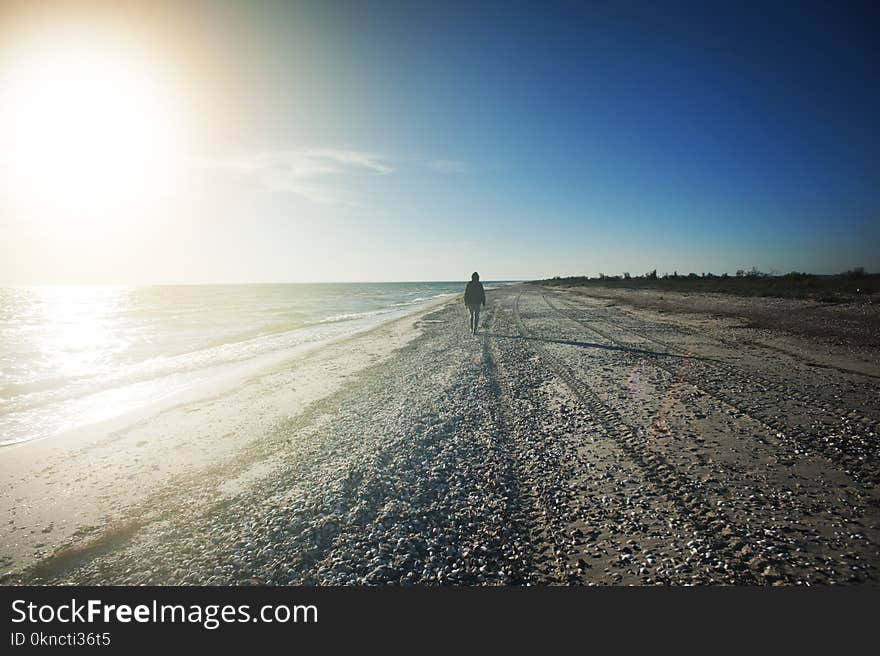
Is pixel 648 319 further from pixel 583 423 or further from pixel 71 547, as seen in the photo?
pixel 71 547

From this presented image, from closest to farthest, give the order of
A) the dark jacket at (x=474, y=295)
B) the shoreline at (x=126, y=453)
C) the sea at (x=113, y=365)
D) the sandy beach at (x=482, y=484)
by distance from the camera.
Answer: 1. the sandy beach at (x=482, y=484)
2. the shoreline at (x=126, y=453)
3. the sea at (x=113, y=365)
4. the dark jacket at (x=474, y=295)

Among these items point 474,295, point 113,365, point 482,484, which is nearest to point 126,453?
point 482,484

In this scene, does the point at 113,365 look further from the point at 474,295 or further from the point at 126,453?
the point at 474,295

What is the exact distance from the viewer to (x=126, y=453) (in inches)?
347

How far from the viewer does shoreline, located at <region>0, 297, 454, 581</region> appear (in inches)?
233

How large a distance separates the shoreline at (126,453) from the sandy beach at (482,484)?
6 cm

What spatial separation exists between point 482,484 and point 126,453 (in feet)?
29.1

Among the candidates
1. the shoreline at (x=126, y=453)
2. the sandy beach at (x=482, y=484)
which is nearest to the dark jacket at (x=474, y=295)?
the shoreline at (x=126, y=453)

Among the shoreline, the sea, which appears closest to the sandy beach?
the shoreline

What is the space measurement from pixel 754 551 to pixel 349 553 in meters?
4.95

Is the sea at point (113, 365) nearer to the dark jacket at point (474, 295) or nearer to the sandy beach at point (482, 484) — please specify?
the sandy beach at point (482, 484)

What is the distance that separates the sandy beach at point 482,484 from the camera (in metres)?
4.41

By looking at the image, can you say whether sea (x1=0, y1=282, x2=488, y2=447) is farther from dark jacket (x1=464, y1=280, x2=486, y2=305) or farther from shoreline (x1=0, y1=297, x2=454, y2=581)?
dark jacket (x1=464, y1=280, x2=486, y2=305)

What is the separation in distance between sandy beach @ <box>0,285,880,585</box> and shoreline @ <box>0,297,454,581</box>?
6cm
